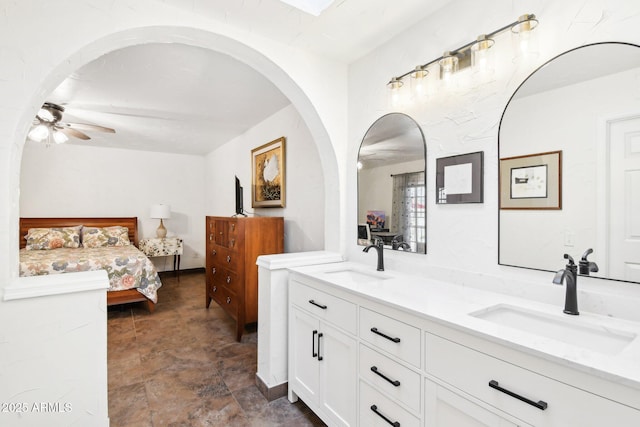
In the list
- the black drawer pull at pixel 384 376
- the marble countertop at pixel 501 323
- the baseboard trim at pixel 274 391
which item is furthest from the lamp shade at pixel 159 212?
the black drawer pull at pixel 384 376

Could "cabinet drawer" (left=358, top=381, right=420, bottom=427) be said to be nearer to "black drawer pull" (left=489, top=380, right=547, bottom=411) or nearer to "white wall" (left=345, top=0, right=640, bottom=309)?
"black drawer pull" (left=489, top=380, right=547, bottom=411)

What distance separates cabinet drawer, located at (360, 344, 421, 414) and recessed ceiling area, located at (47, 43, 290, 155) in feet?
7.70

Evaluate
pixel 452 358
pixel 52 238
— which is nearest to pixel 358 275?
pixel 452 358

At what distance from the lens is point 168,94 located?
317 centimetres

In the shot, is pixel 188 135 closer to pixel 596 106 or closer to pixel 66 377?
pixel 66 377

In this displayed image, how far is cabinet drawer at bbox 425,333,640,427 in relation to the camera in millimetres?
783

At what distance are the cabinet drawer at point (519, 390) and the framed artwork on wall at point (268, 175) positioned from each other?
9.05 feet

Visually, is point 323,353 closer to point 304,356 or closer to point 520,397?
point 304,356

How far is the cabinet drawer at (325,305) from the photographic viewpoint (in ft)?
5.17

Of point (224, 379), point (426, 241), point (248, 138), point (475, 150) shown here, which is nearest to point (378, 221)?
point (426, 241)

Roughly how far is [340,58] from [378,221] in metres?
1.27

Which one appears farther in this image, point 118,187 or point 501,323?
point 118,187

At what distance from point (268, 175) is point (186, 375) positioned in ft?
7.64

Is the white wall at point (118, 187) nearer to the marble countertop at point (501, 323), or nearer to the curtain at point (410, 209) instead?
the marble countertop at point (501, 323)
